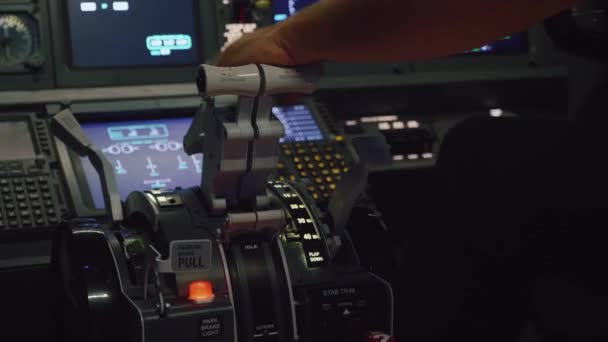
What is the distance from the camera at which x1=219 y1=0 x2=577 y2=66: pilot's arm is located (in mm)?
1097

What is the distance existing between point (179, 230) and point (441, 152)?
1.39ft

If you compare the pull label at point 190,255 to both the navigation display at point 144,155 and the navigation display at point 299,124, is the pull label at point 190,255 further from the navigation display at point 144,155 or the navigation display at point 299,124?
the navigation display at point 299,124

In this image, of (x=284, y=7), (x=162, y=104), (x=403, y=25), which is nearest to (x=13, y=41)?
(x=162, y=104)

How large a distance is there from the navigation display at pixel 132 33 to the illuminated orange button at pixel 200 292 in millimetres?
1313

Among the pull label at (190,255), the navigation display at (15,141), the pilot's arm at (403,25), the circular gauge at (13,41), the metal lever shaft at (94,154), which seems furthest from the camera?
the circular gauge at (13,41)

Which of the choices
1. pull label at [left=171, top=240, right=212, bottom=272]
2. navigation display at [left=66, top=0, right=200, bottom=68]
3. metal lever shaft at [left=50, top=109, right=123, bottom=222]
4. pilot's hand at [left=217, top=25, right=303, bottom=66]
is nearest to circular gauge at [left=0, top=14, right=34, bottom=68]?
navigation display at [left=66, top=0, right=200, bottom=68]

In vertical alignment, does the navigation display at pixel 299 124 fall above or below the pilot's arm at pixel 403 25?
below

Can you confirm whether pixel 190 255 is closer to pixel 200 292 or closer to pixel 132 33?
pixel 200 292

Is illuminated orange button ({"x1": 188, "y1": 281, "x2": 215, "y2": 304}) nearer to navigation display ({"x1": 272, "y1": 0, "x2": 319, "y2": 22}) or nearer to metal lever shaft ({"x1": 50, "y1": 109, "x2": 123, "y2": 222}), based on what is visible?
metal lever shaft ({"x1": 50, "y1": 109, "x2": 123, "y2": 222})

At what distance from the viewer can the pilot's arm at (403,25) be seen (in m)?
1.10

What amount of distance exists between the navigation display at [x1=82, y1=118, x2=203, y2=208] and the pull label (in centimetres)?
107

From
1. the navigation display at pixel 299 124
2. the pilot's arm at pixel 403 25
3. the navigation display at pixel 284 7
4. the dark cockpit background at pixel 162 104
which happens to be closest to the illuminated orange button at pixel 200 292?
the pilot's arm at pixel 403 25

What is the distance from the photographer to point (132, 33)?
2.55 metres

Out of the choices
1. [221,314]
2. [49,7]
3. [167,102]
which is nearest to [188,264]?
[221,314]
